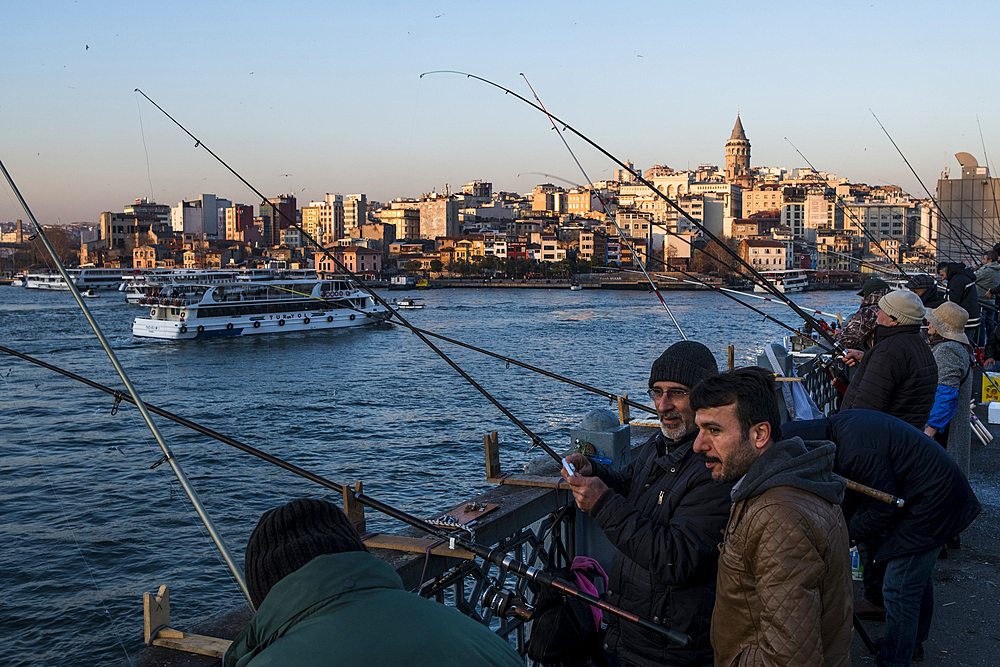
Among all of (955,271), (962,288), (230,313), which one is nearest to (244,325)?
(230,313)

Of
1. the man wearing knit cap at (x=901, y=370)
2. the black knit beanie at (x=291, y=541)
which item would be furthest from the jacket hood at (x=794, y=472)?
the man wearing knit cap at (x=901, y=370)

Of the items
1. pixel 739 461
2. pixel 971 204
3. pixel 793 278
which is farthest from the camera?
pixel 793 278

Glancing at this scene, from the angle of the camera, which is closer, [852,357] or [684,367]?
[684,367]

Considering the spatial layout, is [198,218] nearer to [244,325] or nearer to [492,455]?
[244,325]

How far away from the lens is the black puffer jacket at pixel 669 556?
1548 millimetres

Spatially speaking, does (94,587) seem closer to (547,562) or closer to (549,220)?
(547,562)

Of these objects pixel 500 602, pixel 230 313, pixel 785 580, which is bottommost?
pixel 230 313

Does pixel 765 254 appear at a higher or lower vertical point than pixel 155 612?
higher

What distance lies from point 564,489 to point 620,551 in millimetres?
607

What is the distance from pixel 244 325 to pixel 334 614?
3663 centimetres

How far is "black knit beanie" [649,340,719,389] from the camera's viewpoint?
5.90 ft

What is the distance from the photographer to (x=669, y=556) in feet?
5.04

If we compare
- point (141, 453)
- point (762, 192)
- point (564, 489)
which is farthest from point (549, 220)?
point (564, 489)

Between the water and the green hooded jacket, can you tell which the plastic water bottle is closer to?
the green hooded jacket
